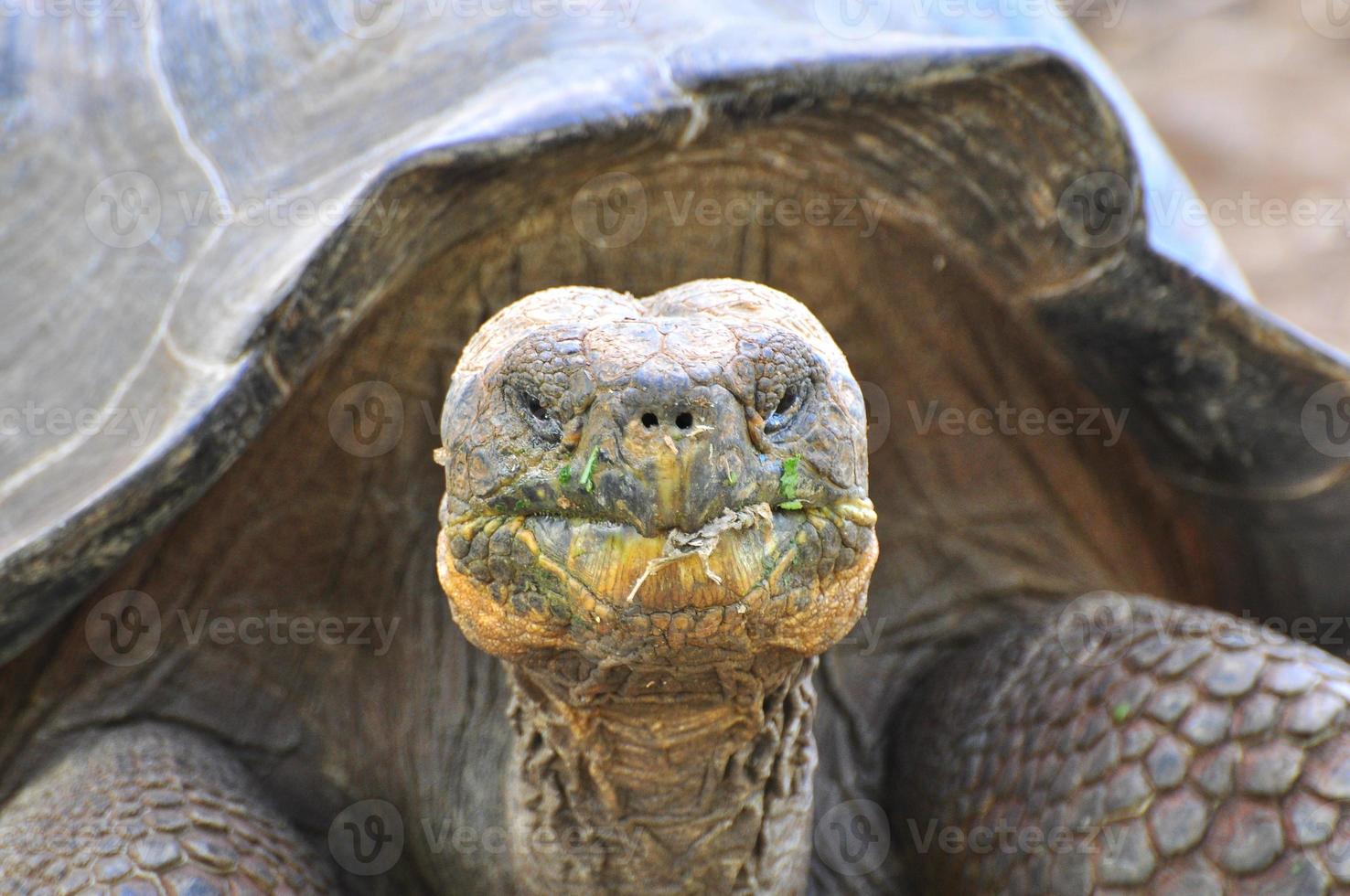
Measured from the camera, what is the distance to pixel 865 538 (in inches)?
70.8

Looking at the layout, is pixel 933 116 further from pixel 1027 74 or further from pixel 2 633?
pixel 2 633

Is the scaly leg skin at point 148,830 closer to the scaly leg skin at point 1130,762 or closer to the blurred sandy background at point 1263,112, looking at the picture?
the scaly leg skin at point 1130,762

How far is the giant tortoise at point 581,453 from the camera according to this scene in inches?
75.6

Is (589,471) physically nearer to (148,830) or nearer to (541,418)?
(541,418)

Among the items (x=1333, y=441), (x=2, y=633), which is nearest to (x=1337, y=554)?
(x=1333, y=441)

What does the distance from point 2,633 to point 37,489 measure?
0.86 ft

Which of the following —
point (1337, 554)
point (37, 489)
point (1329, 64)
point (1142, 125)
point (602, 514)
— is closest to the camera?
point (602, 514)

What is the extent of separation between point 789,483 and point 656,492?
216 millimetres

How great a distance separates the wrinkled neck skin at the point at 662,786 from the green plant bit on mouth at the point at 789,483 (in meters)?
0.31

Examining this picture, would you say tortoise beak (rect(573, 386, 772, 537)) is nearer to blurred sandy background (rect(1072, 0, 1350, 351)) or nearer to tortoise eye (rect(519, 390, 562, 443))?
tortoise eye (rect(519, 390, 562, 443))

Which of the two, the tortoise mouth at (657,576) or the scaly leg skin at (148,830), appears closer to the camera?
the tortoise mouth at (657,576)

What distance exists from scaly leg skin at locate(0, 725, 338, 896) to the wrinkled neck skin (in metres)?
0.45

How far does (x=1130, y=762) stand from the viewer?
2.21 m

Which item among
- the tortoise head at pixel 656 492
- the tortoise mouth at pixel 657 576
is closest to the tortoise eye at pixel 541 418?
the tortoise head at pixel 656 492
